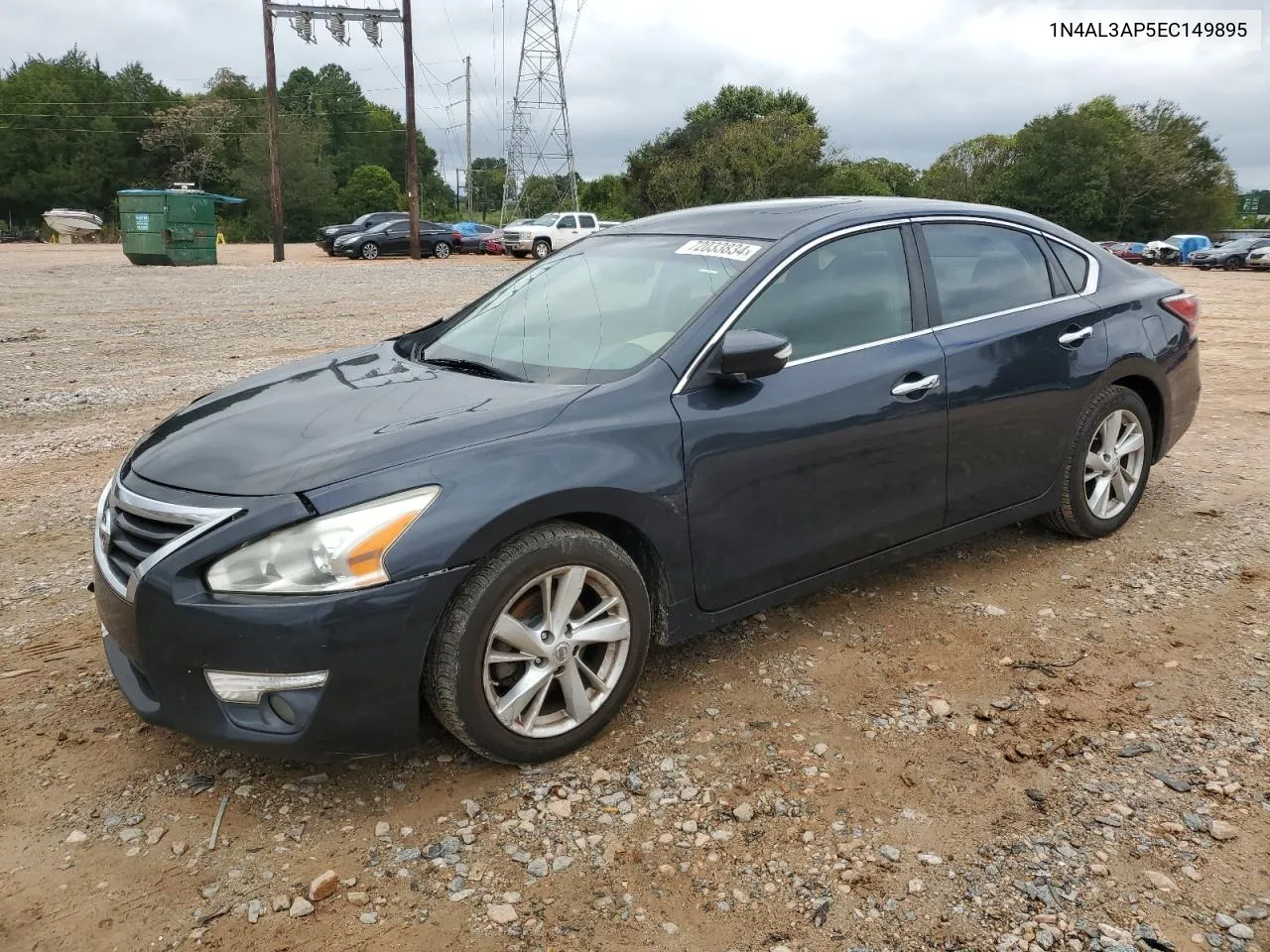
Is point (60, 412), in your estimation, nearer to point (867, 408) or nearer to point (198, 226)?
point (867, 408)

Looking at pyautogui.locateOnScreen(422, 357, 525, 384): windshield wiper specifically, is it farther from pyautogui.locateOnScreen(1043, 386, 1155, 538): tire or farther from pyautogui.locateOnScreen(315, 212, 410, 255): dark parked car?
pyautogui.locateOnScreen(315, 212, 410, 255): dark parked car

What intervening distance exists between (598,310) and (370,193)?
248ft

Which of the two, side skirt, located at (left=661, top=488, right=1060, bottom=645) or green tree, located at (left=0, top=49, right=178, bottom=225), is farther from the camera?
green tree, located at (left=0, top=49, right=178, bottom=225)

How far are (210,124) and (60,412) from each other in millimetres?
64573

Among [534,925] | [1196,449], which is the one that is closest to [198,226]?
[1196,449]

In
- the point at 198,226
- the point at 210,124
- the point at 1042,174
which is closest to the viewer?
the point at 198,226

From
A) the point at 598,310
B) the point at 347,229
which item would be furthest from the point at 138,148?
the point at 598,310

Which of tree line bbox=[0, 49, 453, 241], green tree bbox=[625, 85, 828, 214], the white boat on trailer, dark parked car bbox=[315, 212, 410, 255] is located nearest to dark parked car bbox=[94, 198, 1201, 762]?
dark parked car bbox=[315, 212, 410, 255]

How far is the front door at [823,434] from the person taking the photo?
3188mm

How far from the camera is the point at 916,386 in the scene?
3.67 m

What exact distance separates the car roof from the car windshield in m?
0.09

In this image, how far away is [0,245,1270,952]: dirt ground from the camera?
7.70 ft

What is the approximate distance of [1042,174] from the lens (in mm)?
53438

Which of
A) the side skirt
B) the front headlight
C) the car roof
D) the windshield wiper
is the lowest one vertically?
the side skirt
